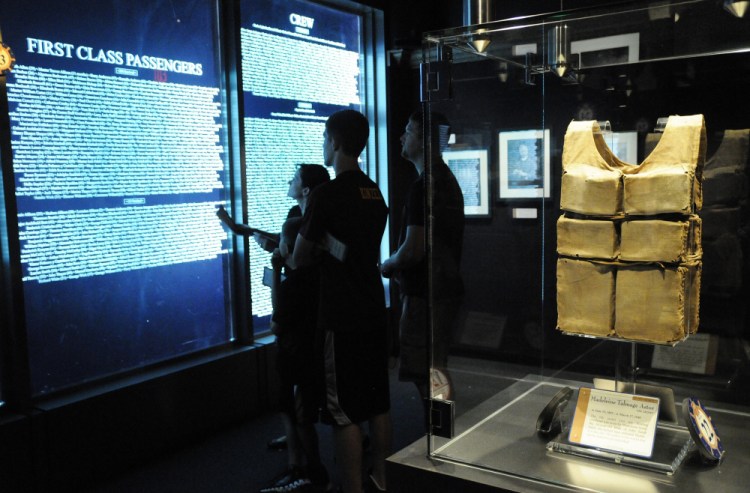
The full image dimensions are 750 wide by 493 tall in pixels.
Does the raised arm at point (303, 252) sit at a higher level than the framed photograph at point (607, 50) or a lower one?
lower

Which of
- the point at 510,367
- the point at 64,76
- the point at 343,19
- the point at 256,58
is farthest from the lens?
the point at 343,19

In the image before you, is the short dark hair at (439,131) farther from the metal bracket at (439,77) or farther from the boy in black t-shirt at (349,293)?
the boy in black t-shirt at (349,293)

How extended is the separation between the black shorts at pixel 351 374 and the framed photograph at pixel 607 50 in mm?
1403

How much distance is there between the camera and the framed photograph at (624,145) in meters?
1.74

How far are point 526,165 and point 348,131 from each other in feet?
3.78

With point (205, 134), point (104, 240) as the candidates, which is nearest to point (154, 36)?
point (205, 134)

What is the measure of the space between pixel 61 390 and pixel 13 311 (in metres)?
0.48

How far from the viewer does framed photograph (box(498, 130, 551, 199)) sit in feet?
5.90

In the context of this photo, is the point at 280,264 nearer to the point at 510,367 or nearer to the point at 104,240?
the point at 104,240

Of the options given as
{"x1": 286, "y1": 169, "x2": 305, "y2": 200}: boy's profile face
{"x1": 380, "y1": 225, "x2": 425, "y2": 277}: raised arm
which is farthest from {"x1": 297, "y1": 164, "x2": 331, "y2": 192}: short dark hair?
{"x1": 380, "y1": 225, "x2": 425, "y2": 277}: raised arm

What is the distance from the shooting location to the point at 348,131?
2.86m

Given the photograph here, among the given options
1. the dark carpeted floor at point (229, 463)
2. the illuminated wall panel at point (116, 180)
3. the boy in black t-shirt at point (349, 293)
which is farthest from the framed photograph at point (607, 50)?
the illuminated wall panel at point (116, 180)

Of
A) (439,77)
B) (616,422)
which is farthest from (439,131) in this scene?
(616,422)

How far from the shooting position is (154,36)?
3.79 m
